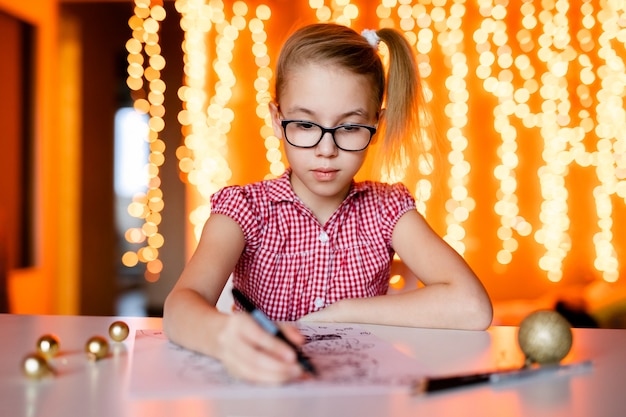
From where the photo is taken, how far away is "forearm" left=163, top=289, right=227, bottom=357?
2.19 ft

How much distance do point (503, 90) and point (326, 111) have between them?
2625mm

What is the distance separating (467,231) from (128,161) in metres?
3.69

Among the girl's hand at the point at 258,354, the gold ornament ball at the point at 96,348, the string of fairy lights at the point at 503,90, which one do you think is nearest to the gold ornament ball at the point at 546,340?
the girl's hand at the point at 258,354

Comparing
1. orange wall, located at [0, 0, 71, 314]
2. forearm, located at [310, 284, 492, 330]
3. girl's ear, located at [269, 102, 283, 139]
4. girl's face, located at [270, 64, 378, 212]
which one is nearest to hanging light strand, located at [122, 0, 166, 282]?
orange wall, located at [0, 0, 71, 314]

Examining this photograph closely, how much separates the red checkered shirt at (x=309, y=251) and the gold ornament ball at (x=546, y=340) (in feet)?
1.82

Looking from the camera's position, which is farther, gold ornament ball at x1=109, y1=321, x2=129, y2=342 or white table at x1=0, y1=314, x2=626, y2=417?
gold ornament ball at x1=109, y1=321, x2=129, y2=342

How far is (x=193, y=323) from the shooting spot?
2.32 ft

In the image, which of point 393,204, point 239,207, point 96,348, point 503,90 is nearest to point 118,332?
point 96,348

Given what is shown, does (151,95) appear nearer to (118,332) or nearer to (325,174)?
(325,174)

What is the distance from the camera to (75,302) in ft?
12.4

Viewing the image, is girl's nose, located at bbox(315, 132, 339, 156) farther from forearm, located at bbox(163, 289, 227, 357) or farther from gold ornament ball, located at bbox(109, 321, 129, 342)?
gold ornament ball, located at bbox(109, 321, 129, 342)

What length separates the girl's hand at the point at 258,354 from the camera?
55 cm

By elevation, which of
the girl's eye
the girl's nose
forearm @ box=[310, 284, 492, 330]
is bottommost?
forearm @ box=[310, 284, 492, 330]

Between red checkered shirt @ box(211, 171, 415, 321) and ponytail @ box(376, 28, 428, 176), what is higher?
ponytail @ box(376, 28, 428, 176)
